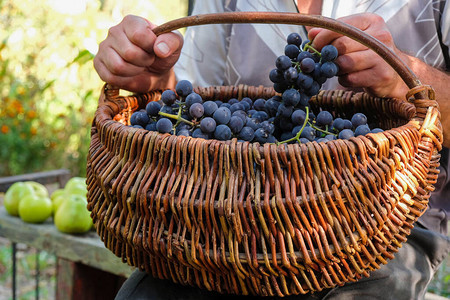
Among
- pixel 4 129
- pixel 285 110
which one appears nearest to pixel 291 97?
pixel 285 110

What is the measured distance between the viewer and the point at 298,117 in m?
0.80

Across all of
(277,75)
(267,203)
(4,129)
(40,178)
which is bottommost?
(4,129)

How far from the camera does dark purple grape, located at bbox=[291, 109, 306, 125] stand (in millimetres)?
800

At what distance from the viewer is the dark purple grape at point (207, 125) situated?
748mm

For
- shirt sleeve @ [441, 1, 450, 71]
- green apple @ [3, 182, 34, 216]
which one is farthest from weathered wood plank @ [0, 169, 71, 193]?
shirt sleeve @ [441, 1, 450, 71]

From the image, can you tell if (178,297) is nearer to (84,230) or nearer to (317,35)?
(317,35)

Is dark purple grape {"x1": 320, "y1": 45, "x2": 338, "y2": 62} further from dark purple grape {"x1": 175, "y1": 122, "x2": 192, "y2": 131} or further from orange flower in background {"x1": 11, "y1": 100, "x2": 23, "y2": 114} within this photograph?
orange flower in background {"x1": 11, "y1": 100, "x2": 23, "y2": 114}

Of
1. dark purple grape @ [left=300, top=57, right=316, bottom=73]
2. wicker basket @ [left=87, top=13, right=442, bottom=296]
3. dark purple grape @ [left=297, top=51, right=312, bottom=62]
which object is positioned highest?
dark purple grape @ [left=297, top=51, right=312, bottom=62]

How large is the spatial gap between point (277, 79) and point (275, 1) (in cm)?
55

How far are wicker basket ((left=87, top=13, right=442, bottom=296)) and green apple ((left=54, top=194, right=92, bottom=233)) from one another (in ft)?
2.51

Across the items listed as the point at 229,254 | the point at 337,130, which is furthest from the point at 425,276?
the point at 229,254

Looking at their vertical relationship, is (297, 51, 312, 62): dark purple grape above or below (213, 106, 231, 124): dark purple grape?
above

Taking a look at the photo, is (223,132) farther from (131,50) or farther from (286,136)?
(131,50)

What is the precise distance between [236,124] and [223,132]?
3 cm
